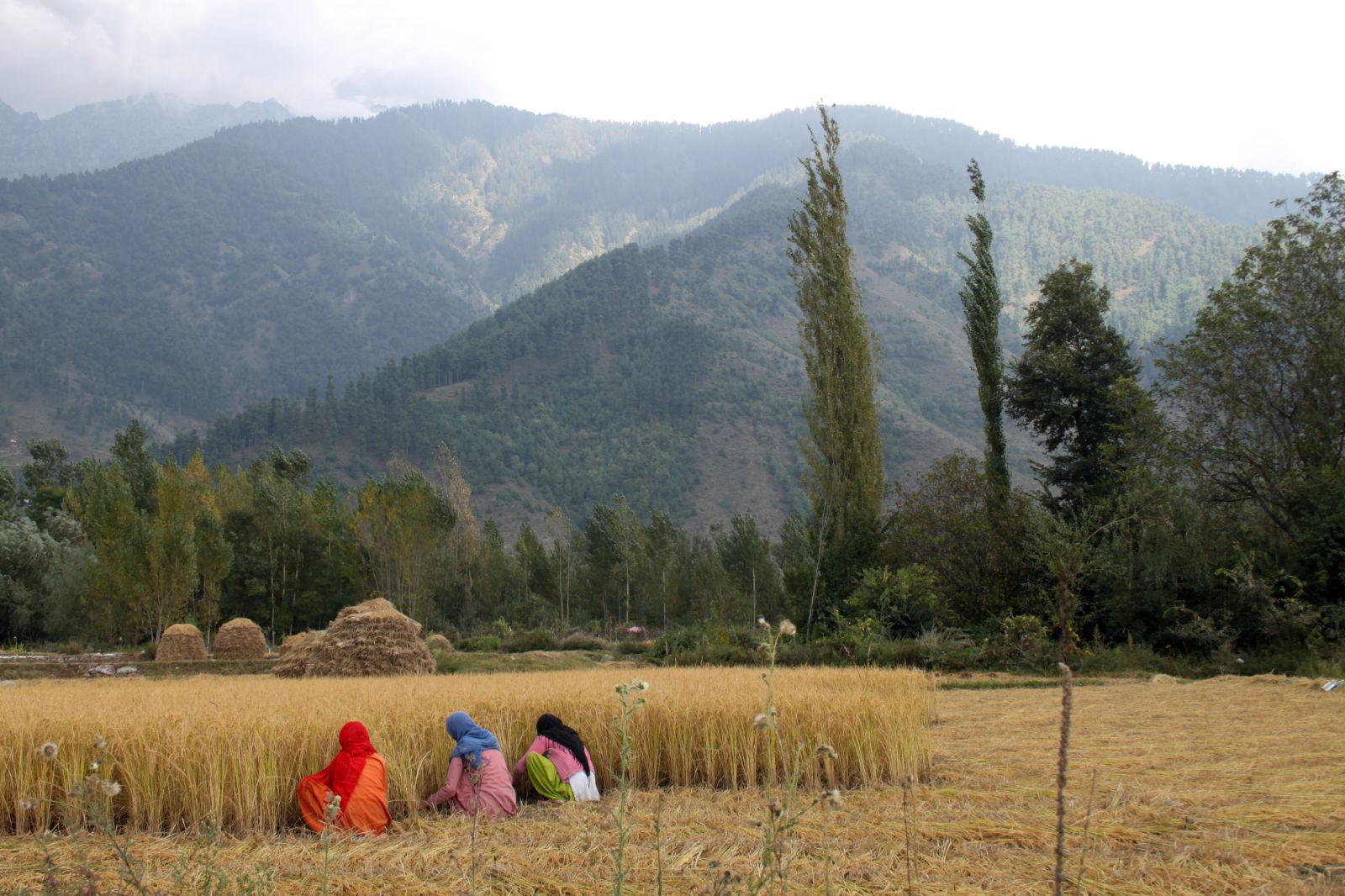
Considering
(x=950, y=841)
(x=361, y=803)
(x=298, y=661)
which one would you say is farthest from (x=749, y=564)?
(x=950, y=841)

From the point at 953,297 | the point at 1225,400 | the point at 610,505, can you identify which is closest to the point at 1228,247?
the point at 953,297

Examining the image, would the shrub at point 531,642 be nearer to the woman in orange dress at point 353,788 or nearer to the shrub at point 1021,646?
the shrub at point 1021,646

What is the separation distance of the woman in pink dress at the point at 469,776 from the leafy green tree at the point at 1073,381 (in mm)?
18201

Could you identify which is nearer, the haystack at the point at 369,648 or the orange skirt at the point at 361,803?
the orange skirt at the point at 361,803

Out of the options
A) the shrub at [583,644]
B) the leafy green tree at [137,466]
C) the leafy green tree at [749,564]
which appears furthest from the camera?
the leafy green tree at [137,466]

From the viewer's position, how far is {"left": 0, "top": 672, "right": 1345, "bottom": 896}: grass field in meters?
3.80

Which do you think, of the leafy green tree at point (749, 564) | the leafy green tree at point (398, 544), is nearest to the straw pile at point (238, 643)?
the leafy green tree at point (398, 544)

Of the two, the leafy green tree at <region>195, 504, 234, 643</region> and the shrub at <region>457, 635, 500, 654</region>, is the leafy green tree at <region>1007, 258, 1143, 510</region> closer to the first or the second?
the shrub at <region>457, 635, 500, 654</region>

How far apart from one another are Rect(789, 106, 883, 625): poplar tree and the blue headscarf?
14.9 metres

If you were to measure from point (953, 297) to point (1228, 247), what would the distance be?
3905 cm

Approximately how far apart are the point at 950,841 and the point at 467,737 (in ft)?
9.73

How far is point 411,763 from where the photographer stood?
578cm

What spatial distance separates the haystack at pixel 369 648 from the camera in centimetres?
1653

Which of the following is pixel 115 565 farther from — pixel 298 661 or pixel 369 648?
pixel 369 648
